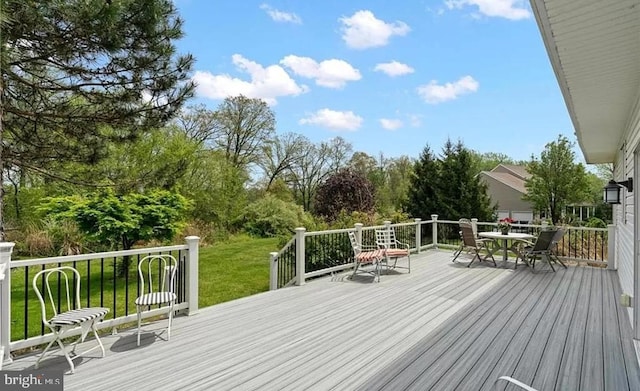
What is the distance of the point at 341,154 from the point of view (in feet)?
75.7

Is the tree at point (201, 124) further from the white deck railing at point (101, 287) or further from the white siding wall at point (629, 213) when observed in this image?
the white siding wall at point (629, 213)

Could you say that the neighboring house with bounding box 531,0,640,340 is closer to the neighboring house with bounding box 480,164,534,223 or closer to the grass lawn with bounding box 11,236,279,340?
the grass lawn with bounding box 11,236,279,340

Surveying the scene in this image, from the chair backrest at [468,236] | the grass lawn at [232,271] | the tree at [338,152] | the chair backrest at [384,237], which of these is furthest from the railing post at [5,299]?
the tree at [338,152]

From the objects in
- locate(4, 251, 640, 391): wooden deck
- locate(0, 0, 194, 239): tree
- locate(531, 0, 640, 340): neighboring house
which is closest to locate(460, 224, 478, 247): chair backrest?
locate(4, 251, 640, 391): wooden deck

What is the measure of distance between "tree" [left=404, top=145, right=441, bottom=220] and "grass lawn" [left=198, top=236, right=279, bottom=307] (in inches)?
275

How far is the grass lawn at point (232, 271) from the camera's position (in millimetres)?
6894

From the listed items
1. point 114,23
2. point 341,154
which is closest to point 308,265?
point 114,23

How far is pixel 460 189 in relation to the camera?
15477 millimetres

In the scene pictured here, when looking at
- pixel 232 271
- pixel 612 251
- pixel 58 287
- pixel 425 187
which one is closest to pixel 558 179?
pixel 425 187

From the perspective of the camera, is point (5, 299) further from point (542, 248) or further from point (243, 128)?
point (243, 128)

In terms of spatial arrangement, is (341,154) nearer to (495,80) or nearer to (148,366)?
(495,80)

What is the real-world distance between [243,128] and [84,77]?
1652 centimetres

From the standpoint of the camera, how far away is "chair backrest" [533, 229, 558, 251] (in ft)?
22.1

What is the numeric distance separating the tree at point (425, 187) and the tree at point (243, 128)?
31.4ft
